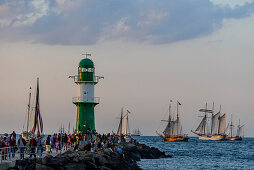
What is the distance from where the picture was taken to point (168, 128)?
147250 millimetres

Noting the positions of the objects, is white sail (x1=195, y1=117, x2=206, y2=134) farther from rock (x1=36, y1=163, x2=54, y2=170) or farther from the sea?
rock (x1=36, y1=163, x2=54, y2=170)

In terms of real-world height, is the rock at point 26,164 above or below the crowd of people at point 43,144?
below

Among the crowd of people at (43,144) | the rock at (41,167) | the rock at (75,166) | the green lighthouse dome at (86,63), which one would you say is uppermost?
the green lighthouse dome at (86,63)

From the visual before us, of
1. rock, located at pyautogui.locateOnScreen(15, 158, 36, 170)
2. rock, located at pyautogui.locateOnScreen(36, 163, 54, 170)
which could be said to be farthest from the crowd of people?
rock, located at pyautogui.locateOnScreen(36, 163, 54, 170)

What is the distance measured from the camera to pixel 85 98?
157ft

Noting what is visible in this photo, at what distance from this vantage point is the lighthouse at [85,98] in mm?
47938

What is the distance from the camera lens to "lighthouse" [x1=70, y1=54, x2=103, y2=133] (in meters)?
47.9

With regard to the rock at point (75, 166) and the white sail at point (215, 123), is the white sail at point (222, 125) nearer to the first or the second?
the white sail at point (215, 123)

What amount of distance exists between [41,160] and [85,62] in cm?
2573

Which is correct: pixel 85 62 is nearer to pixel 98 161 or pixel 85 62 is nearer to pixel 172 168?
pixel 172 168

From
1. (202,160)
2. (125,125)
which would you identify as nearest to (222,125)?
(125,125)

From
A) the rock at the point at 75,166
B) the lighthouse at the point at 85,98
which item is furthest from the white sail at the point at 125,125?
the rock at the point at 75,166

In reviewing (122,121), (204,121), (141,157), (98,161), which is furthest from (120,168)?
(204,121)

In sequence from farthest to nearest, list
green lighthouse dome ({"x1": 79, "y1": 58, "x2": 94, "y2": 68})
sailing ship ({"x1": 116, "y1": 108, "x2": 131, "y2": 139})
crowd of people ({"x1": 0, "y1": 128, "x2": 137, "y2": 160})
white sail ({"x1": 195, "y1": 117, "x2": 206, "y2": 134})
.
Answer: white sail ({"x1": 195, "y1": 117, "x2": 206, "y2": 134}) → sailing ship ({"x1": 116, "y1": 108, "x2": 131, "y2": 139}) → green lighthouse dome ({"x1": 79, "y1": 58, "x2": 94, "y2": 68}) → crowd of people ({"x1": 0, "y1": 128, "x2": 137, "y2": 160})
